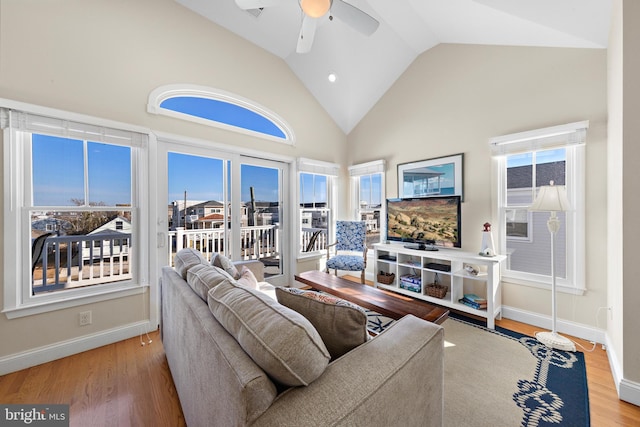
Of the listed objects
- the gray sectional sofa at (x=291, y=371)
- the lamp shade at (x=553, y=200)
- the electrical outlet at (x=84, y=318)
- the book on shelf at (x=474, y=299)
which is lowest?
the book on shelf at (x=474, y=299)

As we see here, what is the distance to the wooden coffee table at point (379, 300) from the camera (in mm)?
2107

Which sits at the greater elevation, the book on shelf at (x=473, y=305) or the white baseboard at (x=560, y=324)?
the book on shelf at (x=473, y=305)

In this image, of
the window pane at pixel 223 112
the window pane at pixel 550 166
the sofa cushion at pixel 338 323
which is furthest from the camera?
the window pane at pixel 223 112

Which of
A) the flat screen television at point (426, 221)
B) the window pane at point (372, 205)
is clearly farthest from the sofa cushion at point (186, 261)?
the window pane at point (372, 205)

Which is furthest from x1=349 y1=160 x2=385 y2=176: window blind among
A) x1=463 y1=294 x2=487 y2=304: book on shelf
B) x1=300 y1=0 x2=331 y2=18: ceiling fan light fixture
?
x1=300 y1=0 x2=331 y2=18: ceiling fan light fixture

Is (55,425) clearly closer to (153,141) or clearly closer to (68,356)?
(68,356)

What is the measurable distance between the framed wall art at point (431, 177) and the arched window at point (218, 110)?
1.81 meters

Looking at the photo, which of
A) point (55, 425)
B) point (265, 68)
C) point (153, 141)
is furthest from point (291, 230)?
point (55, 425)

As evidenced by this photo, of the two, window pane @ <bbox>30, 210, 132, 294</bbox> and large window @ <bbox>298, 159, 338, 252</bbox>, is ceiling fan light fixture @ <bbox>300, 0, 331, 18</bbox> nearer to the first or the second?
large window @ <bbox>298, 159, 338, 252</bbox>

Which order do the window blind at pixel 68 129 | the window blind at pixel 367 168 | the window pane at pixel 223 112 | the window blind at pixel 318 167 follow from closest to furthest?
A: the window blind at pixel 68 129 < the window pane at pixel 223 112 < the window blind at pixel 318 167 < the window blind at pixel 367 168

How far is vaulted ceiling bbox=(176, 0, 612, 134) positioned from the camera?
224 cm

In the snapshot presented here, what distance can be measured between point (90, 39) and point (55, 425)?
117 inches

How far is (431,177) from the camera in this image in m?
3.53

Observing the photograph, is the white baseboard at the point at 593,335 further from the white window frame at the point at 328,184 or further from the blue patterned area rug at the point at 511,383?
the white window frame at the point at 328,184
